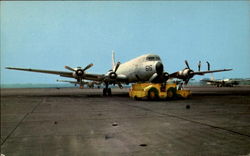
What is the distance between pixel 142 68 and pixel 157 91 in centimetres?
674

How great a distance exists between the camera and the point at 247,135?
6.05 m

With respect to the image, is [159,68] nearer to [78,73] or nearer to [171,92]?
[171,92]

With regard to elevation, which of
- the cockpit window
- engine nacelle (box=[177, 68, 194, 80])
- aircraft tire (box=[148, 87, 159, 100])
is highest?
the cockpit window

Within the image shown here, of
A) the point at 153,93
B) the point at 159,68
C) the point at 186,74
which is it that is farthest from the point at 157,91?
the point at 186,74

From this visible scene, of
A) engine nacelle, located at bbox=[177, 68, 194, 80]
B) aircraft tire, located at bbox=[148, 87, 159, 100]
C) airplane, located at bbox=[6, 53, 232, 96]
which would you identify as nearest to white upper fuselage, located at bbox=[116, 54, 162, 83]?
airplane, located at bbox=[6, 53, 232, 96]

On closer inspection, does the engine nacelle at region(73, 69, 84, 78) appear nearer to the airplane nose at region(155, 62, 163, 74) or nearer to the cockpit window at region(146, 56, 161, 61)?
the cockpit window at region(146, 56, 161, 61)

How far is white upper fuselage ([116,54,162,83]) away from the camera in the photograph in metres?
25.9

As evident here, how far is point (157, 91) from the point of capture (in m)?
20.7

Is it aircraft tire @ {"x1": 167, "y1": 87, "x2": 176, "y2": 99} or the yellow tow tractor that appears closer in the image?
the yellow tow tractor

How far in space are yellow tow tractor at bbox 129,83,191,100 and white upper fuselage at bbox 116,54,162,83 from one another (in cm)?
425

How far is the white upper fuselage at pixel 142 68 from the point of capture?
25.9 meters

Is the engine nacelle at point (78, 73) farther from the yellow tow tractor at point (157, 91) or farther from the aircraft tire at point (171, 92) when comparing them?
the aircraft tire at point (171, 92)

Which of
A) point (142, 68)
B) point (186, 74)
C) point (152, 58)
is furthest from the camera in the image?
point (186, 74)

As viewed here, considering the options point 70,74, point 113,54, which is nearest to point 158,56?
point 70,74
